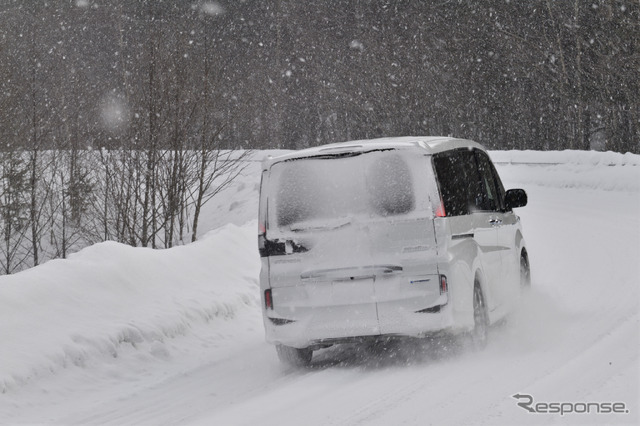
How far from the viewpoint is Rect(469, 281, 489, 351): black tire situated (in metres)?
8.38

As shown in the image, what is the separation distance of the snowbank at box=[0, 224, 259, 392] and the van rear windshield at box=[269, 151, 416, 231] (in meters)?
2.19

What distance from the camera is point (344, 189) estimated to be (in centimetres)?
803

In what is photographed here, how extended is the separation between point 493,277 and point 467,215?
861 mm

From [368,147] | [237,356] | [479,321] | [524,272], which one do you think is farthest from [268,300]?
[524,272]

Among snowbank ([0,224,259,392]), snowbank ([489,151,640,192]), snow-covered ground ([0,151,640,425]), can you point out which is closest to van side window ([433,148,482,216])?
snow-covered ground ([0,151,640,425])

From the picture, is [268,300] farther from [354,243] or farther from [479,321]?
[479,321]

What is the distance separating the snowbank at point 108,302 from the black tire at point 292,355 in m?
1.47

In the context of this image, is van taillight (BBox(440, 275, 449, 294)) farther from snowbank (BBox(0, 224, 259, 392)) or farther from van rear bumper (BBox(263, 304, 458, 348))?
snowbank (BBox(0, 224, 259, 392))

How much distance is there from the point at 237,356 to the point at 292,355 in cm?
111

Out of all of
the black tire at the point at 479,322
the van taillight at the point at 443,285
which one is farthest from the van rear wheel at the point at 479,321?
the van taillight at the point at 443,285

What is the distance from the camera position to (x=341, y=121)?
61969mm

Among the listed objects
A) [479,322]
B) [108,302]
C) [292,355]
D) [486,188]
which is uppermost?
[486,188]

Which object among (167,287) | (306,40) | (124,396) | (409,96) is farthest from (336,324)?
(306,40)

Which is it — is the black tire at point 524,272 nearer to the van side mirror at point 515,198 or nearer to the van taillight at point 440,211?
the van side mirror at point 515,198
